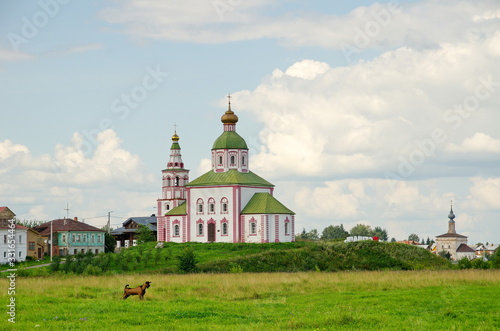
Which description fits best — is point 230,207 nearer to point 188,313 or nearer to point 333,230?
point 188,313

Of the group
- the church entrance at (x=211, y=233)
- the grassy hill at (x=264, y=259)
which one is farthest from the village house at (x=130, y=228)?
the grassy hill at (x=264, y=259)

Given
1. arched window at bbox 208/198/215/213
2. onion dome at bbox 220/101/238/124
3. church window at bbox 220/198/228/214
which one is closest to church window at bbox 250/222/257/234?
church window at bbox 220/198/228/214

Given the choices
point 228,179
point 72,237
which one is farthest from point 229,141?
point 72,237

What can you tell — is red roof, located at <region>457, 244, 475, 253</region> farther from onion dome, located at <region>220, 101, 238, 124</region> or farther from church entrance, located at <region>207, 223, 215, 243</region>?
church entrance, located at <region>207, 223, 215, 243</region>

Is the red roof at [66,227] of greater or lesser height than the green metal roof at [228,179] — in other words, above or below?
below

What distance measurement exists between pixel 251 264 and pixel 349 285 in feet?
69.6

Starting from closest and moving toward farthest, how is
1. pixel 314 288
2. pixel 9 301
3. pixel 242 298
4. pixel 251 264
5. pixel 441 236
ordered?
pixel 9 301, pixel 242 298, pixel 314 288, pixel 251 264, pixel 441 236

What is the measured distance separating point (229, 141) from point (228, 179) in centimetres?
418

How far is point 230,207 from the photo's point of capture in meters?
67.9

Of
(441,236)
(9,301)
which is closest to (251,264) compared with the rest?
(9,301)

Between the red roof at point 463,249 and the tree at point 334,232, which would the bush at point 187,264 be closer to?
the tree at point 334,232

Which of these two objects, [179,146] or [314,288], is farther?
[179,146]

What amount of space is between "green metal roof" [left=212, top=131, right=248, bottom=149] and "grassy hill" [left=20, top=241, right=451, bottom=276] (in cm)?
1074

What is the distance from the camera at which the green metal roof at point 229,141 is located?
71.2 metres
